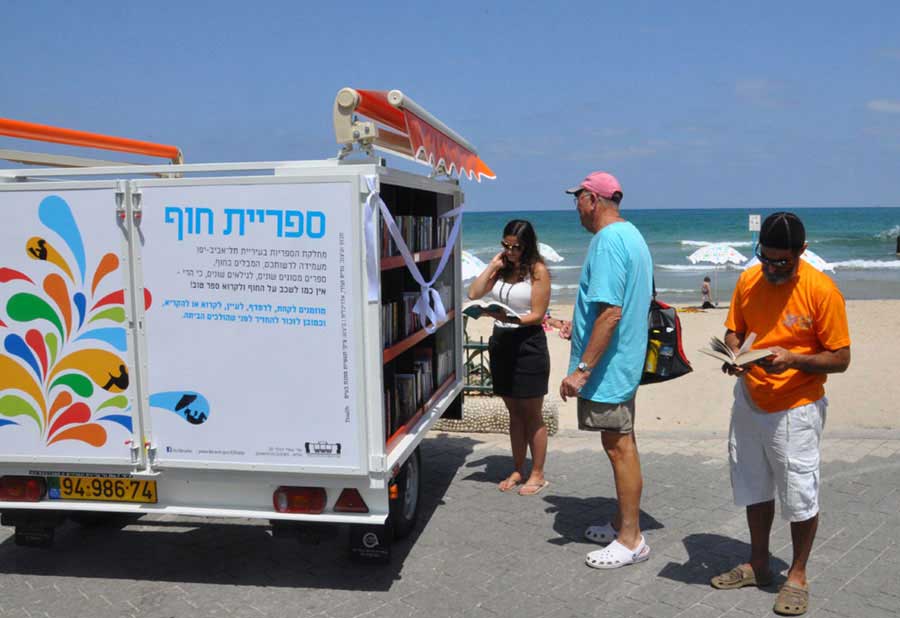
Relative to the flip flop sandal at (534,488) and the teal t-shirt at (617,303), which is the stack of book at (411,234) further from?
the flip flop sandal at (534,488)

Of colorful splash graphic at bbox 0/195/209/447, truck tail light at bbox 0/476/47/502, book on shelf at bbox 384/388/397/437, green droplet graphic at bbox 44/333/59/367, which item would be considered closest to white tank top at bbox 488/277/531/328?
book on shelf at bbox 384/388/397/437

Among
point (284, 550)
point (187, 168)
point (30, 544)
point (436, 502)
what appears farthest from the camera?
point (436, 502)

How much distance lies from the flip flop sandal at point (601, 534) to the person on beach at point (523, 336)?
3.08 ft

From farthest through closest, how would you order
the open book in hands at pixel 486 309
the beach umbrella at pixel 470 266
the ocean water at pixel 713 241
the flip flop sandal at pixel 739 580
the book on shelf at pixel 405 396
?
1. the ocean water at pixel 713 241
2. the beach umbrella at pixel 470 266
3. the open book in hands at pixel 486 309
4. the book on shelf at pixel 405 396
5. the flip flop sandal at pixel 739 580

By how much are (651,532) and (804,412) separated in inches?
64.3

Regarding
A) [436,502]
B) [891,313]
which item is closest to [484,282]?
[436,502]

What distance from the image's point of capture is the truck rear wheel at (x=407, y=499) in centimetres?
471

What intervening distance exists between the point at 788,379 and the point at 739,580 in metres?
1.17

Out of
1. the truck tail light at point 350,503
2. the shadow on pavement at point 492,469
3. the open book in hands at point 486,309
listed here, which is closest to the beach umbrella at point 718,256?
the shadow on pavement at point 492,469

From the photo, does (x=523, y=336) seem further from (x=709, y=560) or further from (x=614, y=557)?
(x=709, y=560)

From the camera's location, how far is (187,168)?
4062 millimetres

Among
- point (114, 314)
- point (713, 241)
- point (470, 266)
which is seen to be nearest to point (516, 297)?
point (114, 314)

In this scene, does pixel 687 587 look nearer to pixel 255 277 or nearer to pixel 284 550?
pixel 284 550

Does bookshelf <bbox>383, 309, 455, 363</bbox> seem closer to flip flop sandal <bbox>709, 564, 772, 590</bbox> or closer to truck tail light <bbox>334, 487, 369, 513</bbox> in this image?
truck tail light <bbox>334, 487, 369, 513</bbox>
